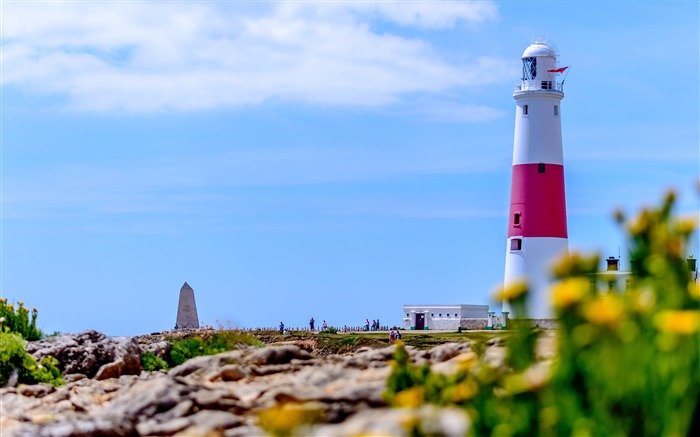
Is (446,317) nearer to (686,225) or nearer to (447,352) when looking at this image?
(447,352)

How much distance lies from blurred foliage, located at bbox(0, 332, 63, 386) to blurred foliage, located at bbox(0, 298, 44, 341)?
3170 millimetres

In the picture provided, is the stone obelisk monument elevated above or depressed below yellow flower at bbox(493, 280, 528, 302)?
above

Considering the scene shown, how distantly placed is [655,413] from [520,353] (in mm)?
901

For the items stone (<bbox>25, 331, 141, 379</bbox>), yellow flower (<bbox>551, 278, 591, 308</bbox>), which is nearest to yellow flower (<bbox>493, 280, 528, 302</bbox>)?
yellow flower (<bbox>551, 278, 591, 308</bbox>)

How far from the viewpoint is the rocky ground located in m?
7.36

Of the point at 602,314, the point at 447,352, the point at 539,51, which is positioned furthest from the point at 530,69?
the point at 602,314

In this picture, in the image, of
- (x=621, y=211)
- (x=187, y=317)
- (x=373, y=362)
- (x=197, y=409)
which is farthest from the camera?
(x=187, y=317)

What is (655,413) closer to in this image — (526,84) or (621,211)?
(621,211)

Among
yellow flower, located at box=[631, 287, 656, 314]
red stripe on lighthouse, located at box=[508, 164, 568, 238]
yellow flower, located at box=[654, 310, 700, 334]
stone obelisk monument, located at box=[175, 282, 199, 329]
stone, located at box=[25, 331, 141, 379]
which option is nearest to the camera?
yellow flower, located at box=[654, 310, 700, 334]

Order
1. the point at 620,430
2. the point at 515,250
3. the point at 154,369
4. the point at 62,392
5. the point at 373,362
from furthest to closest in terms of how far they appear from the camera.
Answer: the point at 515,250 < the point at 154,369 < the point at 62,392 < the point at 373,362 < the point at 620,430

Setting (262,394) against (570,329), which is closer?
(570,329)

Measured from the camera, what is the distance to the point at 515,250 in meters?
48.6

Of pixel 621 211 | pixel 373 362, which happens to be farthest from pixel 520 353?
pixel 373 362

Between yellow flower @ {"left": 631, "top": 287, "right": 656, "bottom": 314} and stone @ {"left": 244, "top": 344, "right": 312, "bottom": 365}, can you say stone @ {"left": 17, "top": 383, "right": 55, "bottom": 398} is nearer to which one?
stone @ {"left": 244, "top": 344, "right": 312, "bottom": 365}
